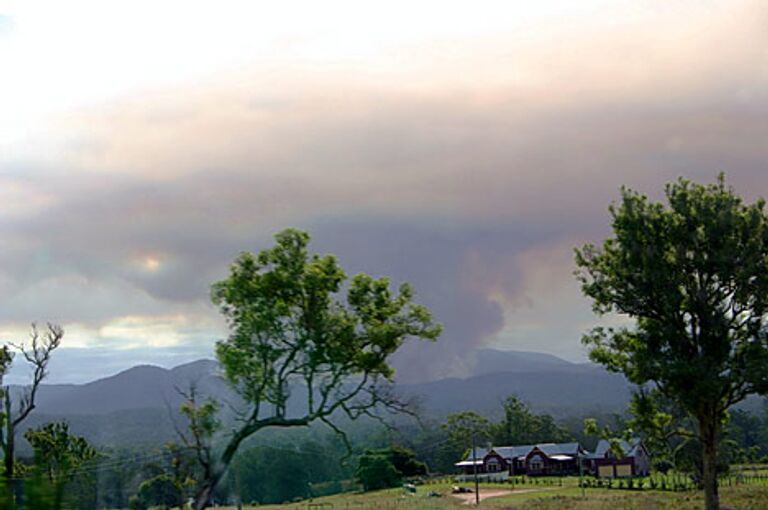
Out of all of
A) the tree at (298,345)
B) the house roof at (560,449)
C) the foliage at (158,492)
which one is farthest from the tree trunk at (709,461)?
the house roof at (560,449)

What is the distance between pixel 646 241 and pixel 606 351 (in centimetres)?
509

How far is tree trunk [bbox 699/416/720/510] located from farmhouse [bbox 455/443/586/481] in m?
62.3

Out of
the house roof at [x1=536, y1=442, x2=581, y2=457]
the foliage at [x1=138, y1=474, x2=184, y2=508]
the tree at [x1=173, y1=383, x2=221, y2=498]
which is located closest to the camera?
the tree at [x1=173, y1=383, x2=221, y2=498]

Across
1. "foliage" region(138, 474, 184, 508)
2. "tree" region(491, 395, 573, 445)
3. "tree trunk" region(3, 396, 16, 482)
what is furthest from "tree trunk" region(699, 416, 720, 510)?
"tree" region(491, 395, 573, 445)

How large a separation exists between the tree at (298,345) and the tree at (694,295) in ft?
40.6

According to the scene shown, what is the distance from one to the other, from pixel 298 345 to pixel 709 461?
736 inches

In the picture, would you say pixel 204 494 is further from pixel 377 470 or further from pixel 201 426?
pixel 377 470

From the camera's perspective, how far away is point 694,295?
36.2m

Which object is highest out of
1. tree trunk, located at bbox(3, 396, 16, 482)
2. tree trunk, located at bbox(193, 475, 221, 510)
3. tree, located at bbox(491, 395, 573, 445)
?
tree trunk, located at bbox(3, 396, 16, 482)

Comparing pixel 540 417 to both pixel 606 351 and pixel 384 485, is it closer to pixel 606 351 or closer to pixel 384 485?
pixel 384 485

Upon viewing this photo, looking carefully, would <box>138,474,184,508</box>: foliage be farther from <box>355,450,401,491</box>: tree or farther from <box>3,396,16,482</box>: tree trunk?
<box>355,450,401,491</box>: tree

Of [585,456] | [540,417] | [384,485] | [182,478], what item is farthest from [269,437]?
[540,417]

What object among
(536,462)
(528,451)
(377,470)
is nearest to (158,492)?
(377,470)

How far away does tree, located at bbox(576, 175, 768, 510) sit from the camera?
35.2 m
